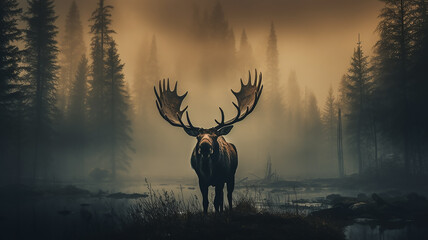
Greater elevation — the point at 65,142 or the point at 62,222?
the point at 65,142

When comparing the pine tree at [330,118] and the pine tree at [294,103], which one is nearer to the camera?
the pine tree at [330,118]

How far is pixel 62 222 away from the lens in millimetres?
14977

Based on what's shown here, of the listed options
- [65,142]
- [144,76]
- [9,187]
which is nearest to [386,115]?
[9,187]

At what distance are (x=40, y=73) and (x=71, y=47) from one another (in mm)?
33384

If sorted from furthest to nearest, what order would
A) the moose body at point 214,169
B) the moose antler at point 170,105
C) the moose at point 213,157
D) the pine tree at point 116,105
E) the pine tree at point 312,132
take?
the pine tree at point 312,132 → the pine tree at point 116,105 → the moose antler at point 170,105 → the moose body at point 214,169 → the moose at point 213,157

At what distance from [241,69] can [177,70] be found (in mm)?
17965

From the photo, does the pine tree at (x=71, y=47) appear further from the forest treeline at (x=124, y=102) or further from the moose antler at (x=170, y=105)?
the moose antler at (x=170, y=105)

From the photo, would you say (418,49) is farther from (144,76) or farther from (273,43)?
(144,76)

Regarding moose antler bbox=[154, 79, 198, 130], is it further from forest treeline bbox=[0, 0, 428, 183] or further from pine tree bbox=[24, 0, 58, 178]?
pine tree bbox=[24, 0, 58, 178]

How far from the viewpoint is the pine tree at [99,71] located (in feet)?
143

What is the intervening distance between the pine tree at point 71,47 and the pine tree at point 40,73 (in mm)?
24087

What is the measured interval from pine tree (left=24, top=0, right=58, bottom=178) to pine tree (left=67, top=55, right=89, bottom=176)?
8.37 metres

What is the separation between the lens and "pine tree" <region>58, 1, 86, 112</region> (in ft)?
204

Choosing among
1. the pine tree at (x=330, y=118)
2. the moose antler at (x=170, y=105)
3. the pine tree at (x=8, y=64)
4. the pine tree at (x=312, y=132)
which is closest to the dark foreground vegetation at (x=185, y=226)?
the moose antler at (x=170, y=105)
